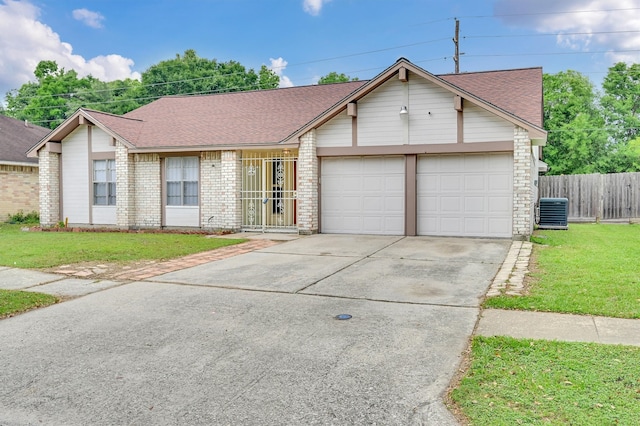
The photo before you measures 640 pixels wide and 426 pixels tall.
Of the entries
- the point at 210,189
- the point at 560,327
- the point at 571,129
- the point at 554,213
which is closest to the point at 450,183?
the point at 554,213

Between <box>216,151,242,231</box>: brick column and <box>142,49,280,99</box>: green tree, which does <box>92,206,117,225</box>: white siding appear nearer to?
<box>216,151,242,231</box>: brick column

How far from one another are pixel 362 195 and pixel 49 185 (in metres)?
11.3

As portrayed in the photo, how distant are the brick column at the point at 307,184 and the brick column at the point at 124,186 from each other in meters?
6.17

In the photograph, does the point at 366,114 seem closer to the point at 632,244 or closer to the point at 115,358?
the point at 632,244

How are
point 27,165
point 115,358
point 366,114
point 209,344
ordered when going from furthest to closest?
point 27,165, point 366,114, point 209,344, point 115,358

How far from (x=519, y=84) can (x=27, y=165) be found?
786 inches

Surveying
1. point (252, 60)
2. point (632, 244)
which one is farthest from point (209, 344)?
point (252, 60)

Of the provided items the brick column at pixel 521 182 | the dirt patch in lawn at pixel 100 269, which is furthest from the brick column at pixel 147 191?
the brick column at pixel 521 182

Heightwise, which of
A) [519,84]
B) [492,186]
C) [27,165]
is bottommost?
[492,186]

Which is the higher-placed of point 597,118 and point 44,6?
point 44,6

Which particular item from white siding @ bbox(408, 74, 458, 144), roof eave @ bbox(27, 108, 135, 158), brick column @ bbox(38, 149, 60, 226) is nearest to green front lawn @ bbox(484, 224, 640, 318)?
white siding @ bbox(408, 74, 458, 144)

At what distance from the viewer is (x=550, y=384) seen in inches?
135

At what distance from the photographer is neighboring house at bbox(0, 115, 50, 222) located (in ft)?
66.2

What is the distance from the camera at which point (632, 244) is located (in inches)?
439
